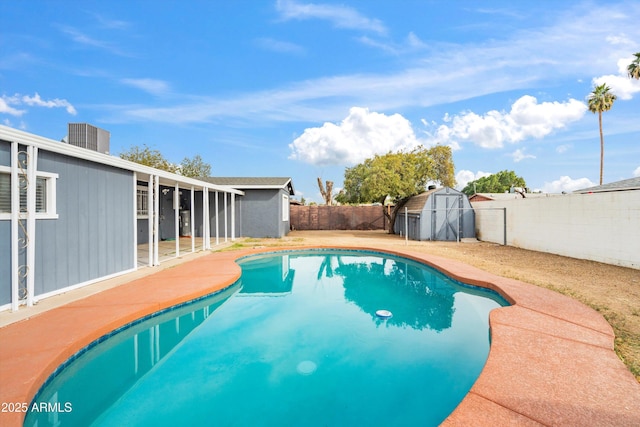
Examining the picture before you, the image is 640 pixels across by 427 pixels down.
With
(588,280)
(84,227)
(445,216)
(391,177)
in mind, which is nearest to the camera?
(84,227)

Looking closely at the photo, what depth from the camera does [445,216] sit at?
1524 cm

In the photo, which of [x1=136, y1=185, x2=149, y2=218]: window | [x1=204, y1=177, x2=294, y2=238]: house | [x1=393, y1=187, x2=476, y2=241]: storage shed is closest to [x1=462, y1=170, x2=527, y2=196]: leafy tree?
[x1=393, y1=187, x2=476, y2=241]: storage shed

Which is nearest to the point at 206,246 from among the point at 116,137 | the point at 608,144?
the point at 116,137

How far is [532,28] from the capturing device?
31.1 feet

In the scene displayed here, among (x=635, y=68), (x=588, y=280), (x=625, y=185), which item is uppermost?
(x=635, y=68)

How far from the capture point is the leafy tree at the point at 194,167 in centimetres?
3322

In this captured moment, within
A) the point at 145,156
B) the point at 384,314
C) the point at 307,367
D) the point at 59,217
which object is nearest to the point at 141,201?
the point at 59,217

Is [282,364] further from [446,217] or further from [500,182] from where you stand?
[500,182]

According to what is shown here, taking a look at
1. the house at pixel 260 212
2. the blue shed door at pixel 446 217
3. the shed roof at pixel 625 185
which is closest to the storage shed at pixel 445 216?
the blue shed door at pixel 446 217

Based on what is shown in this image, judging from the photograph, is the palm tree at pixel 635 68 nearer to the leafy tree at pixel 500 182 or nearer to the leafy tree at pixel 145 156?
the leafy tree at pixel 500 182

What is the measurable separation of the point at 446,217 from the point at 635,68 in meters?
17.6

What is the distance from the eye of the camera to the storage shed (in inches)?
595

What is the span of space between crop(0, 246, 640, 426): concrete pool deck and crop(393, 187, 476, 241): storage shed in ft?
31.5

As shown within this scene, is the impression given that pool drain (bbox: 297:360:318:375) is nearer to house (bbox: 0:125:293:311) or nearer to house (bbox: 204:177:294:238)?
house (bbox: 0:125:293:311)
